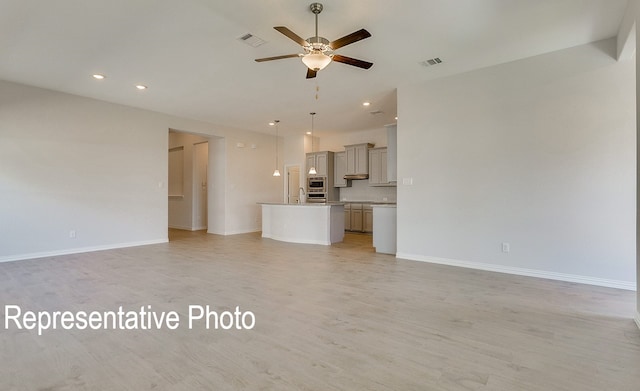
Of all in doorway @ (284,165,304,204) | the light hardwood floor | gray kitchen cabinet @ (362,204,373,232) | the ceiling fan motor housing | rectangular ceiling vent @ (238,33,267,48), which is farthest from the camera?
doorway @ (284,165,304,204)

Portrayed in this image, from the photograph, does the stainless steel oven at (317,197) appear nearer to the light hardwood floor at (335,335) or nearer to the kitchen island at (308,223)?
the kitchen island at (308,223)

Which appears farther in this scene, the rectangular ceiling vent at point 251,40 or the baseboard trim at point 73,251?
the baseboard trim at point 73,251

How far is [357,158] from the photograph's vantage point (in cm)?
862

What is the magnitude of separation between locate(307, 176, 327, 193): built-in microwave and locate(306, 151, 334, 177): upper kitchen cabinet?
0.17 m

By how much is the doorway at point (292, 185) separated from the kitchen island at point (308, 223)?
2.30 m

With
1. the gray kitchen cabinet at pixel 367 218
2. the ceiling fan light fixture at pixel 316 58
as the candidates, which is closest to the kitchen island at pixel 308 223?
the gray kitchen cabinet at pixel 367 218

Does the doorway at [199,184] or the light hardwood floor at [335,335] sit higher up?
the doorway at [199,184]

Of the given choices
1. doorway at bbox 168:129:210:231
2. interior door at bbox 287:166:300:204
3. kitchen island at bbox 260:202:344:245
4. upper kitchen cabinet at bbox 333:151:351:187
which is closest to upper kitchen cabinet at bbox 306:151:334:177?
upper kitchen cabinet at bbox 333:151:351:187

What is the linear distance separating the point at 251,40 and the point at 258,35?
0.48 feet

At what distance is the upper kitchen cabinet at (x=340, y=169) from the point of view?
9.03 m

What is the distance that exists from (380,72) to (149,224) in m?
5.45

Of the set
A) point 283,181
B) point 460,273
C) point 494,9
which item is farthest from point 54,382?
point 283,181

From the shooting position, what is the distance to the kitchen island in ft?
21.3

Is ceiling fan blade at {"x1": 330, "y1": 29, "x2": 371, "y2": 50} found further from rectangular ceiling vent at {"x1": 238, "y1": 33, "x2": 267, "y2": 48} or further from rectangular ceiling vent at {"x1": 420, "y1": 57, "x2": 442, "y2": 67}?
rectangular ceiling vent at {"x1": 420, "y1": 57, "x2": 442, "y2": 67}
